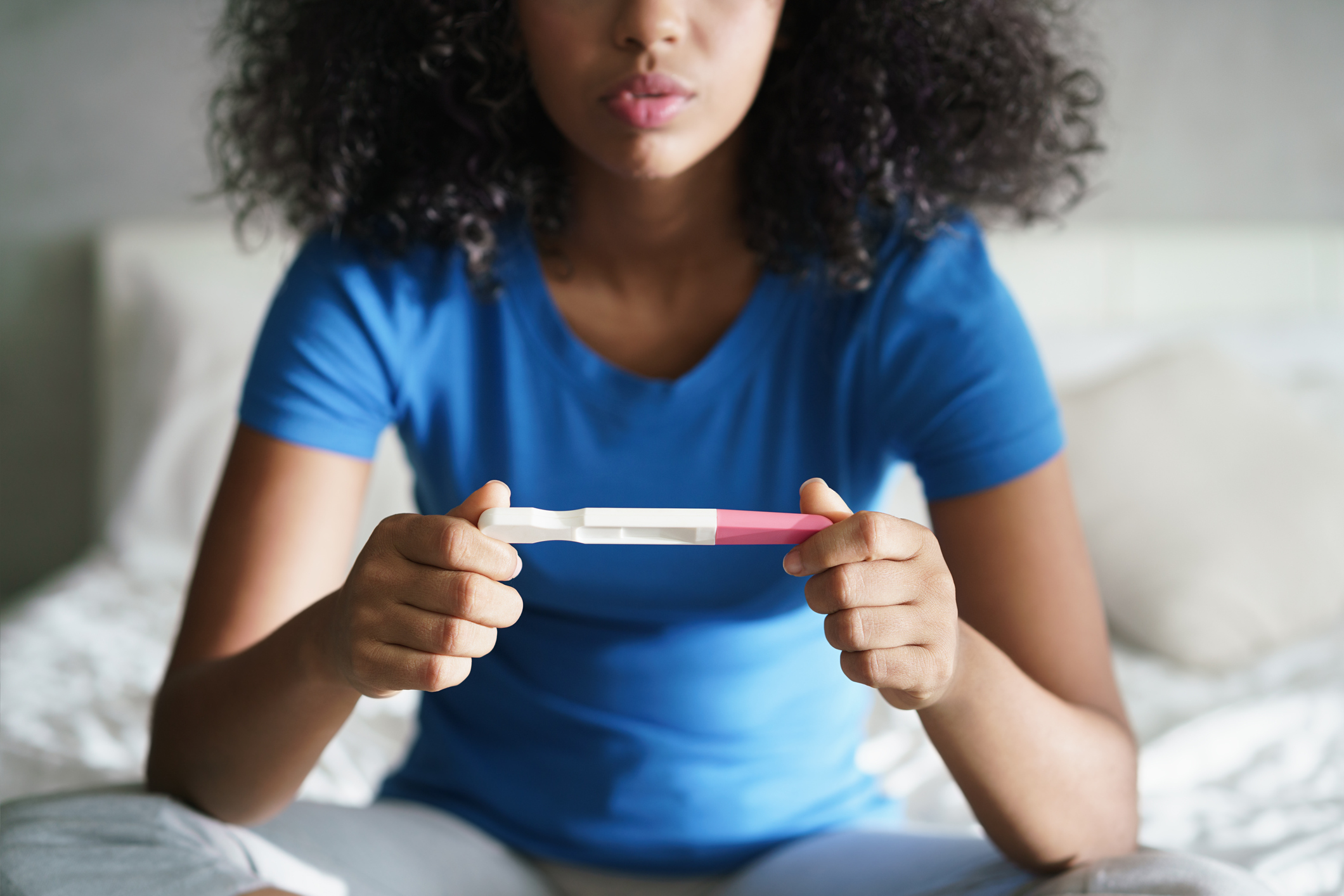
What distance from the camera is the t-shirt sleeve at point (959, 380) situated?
731 millimetres

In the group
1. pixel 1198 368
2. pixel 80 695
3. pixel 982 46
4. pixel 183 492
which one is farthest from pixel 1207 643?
pixel 183 492

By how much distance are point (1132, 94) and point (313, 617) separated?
6.11 ft

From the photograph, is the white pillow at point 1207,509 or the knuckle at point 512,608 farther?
the white pillow at point 1207,509

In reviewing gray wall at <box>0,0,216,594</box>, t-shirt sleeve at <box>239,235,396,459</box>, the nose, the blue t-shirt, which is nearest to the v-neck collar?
the blue t-shirt

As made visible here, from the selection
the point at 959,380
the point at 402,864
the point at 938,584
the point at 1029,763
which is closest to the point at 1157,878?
the point at 1029,763

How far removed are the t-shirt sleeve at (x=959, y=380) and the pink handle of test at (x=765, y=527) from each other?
248mm

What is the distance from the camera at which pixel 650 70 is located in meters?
0.68

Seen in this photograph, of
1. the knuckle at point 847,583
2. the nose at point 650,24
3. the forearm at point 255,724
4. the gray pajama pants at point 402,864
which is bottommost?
the gray pajama pants at point 402,864

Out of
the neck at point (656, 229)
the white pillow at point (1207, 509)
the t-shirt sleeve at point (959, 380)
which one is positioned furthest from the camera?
the white pillow at point (1207, 509)

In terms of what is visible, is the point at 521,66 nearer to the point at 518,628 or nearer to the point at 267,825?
the point at 518,628

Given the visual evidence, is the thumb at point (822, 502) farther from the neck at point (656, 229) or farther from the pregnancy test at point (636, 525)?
the neck at point (656, 229)

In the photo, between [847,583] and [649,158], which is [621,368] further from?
[847,583]

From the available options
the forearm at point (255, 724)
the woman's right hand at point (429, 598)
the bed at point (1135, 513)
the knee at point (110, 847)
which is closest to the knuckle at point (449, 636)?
the woman's right hand at point (429, 598)

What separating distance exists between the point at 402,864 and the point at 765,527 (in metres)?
0.39
